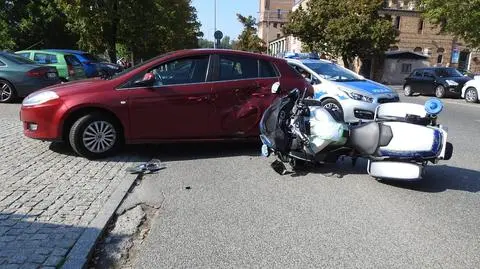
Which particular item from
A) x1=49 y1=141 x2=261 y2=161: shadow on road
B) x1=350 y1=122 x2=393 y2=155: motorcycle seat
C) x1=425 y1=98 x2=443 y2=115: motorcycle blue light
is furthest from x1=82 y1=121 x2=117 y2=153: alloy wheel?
x1=425 y1=98 x2=443 y2=115: motorcycle blue light

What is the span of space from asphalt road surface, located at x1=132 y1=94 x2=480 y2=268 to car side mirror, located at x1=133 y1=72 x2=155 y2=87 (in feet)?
3.98

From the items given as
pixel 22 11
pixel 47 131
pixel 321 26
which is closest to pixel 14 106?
pixel 47 131

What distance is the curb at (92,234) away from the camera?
12.8ft

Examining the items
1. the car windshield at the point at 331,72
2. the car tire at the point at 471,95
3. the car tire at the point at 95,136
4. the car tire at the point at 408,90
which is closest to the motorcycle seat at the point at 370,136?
the car tire at the point at 95,136

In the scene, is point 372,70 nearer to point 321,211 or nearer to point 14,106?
point 14,106

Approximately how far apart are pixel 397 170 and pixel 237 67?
3129mm

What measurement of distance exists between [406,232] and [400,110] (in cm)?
211

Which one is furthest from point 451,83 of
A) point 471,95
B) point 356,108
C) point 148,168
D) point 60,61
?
point 148,168

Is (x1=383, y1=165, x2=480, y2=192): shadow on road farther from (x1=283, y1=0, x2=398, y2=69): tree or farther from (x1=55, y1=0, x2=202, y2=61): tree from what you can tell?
(x1=283, y1=0, x2=398, y2=69): tree

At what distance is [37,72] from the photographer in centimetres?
1395

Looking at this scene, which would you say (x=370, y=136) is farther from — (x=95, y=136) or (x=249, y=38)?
(x=249, y=38)

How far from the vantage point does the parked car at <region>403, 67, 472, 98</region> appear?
24.0m

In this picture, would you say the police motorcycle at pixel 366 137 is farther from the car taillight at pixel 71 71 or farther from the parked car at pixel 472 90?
the parked car at pixel 472 90

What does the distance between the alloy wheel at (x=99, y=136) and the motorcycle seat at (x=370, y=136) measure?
3.49 meters
